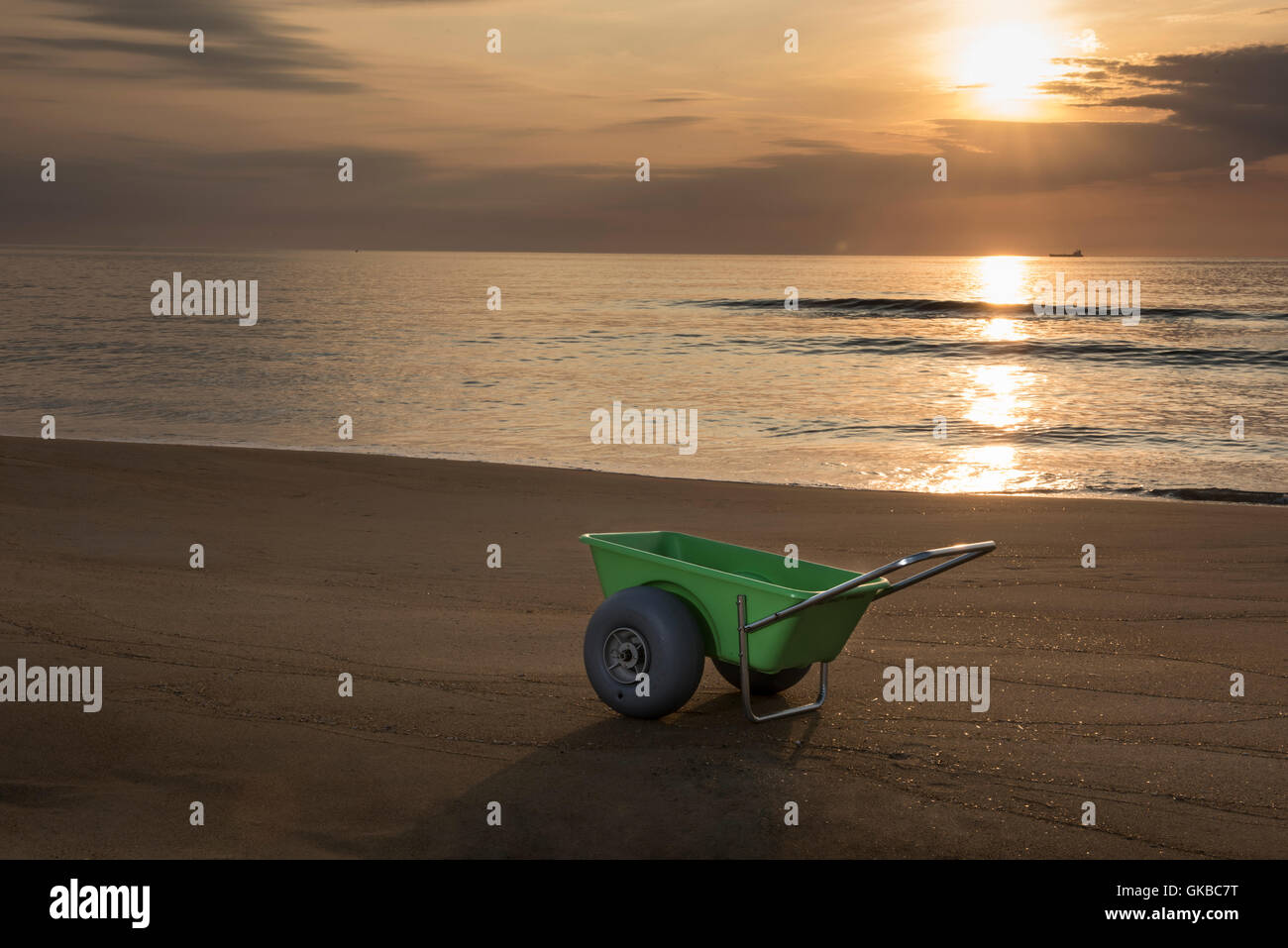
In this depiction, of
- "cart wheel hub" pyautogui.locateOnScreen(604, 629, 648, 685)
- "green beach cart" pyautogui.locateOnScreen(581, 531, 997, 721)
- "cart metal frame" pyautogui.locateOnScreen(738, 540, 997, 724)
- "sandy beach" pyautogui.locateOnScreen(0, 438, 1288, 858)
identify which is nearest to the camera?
"sandy beach" pyautogui.locateOnScreen(0, 438, 1288, 858)

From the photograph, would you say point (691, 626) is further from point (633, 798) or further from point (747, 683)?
point (633, 798)

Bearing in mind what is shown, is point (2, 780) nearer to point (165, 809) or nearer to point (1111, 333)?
point (165, 809)

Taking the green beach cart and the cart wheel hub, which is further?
the cart wheel hub

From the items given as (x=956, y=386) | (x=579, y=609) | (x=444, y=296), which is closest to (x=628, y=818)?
(x=579, y=609)

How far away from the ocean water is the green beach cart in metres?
8.40

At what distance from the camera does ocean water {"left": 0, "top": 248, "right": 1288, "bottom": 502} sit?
14.8 metres

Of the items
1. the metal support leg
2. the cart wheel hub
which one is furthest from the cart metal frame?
the cart wheel hub

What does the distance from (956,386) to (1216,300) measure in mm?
A: 35064

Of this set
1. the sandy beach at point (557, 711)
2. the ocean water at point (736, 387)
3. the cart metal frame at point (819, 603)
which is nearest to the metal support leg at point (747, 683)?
the cart metal frame at point (819, 603)

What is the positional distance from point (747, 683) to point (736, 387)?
63.8 ft

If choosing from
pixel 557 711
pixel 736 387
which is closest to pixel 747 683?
pixel 557 711

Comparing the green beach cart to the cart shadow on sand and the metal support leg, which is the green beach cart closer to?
the metal support leg

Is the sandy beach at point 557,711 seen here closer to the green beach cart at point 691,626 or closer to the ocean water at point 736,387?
the green beach cart at point 691,626

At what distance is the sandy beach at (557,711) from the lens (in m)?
3.82
